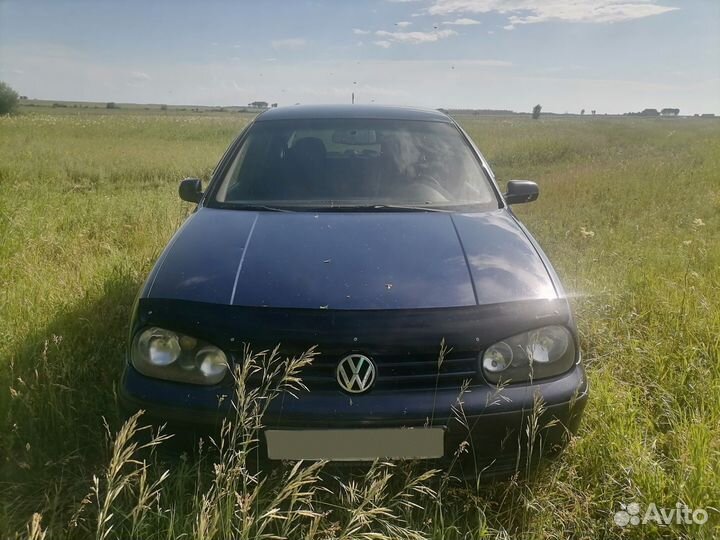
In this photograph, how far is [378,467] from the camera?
1547 mm

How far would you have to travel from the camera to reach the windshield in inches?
103

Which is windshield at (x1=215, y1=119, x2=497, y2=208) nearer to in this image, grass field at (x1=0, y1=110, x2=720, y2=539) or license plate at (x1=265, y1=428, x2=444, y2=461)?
grass field at (x1=0, y1=110, x2=720, y2=539)

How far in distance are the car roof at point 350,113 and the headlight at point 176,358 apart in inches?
74.7

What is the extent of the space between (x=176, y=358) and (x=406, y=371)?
2.48 ft

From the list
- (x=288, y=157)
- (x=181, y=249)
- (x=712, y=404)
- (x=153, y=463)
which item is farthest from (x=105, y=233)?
(x=712, y=404)

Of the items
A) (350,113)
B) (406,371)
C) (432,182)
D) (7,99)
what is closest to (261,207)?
(432,182)

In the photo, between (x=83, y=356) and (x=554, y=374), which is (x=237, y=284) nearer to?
(x=554, y=374)

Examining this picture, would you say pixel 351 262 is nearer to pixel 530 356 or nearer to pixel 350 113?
pixel 530 356

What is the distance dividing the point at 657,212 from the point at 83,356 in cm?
629

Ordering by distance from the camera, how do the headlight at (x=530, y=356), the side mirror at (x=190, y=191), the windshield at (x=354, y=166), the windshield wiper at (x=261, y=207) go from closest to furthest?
1. the headlight at (x=530, y=356)
2. the windshield wiper at (x=261, y=207)
3. the windshield at (x=354, y=166)
4. the side mirror at (x=190, y=191)

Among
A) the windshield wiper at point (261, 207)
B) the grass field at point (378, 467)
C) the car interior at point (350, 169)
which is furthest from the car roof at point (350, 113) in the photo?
the grass field at point (378, 467)

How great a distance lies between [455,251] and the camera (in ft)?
6.54

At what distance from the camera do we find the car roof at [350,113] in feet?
10.4

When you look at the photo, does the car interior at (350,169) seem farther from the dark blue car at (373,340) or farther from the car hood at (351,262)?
the dark blue car at (373,340)
